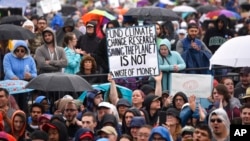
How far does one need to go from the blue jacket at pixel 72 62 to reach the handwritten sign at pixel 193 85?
239 cm

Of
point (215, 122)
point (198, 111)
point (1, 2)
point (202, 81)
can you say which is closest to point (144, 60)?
point (202, 81)

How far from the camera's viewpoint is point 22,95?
22234 mm

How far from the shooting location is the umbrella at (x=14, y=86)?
21812mm

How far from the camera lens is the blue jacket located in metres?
24.2

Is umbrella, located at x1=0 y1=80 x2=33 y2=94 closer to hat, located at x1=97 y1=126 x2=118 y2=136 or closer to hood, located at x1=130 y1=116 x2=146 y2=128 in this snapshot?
hood, located at x1=130 y1=116 x2=146 y2=128

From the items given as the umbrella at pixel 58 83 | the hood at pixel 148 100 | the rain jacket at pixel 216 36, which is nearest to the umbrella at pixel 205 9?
the rain jacket at pixel 216 36

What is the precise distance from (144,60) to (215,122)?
4543 millimetres

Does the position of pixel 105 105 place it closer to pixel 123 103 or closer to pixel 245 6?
pixel 123 103

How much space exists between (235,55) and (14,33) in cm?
481

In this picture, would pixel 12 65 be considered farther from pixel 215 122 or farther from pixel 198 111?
pixel 215 122

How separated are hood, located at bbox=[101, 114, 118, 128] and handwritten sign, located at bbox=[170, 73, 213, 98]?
2641 millimetres

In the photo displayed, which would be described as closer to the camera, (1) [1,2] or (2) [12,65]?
(2) [12,65]

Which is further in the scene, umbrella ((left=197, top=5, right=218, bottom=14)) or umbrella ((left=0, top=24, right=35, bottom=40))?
umbrella ((left=197, top=5, right=218, bottom=14))

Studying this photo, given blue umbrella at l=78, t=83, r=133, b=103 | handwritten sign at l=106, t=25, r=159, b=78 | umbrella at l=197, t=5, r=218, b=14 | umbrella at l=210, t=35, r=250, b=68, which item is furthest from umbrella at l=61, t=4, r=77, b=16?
umbrella at l=210, t=35, r=250, b=68
